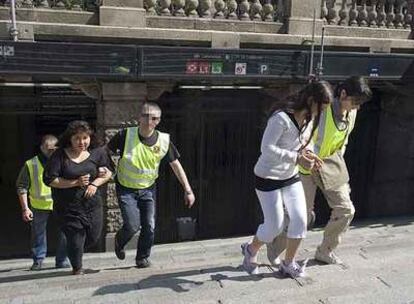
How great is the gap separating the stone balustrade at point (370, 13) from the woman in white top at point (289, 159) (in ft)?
12.3

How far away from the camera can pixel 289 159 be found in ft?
11.3

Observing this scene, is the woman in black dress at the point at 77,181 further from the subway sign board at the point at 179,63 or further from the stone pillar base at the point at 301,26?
the stone pillar base at the point at 301,26

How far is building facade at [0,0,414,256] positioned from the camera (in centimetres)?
536

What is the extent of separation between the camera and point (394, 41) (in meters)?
7.09

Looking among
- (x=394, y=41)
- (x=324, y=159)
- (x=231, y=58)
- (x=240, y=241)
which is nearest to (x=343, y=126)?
(x=324, y=159)

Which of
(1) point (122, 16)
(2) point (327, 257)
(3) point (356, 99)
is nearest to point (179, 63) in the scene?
(1) point (122, 16)

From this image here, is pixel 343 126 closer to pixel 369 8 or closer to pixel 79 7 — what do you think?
pixel 79 7

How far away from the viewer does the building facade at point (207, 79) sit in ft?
17.6

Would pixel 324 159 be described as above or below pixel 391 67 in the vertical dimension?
below

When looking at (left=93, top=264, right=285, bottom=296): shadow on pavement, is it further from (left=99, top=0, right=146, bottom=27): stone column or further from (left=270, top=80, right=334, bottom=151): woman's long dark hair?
(left=99, top=0, right=146, bottom=27): stone column

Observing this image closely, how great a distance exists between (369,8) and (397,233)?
3.41m

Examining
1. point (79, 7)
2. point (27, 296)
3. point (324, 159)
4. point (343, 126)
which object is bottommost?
point (27, 296)

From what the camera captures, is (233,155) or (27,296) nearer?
(27,296)

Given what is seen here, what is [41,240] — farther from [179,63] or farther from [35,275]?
[179,63]
